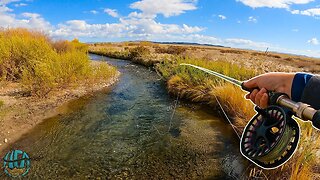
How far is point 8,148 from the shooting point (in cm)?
632

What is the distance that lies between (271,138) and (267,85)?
0.31 metres

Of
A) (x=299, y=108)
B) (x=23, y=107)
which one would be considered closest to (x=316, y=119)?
(x=299, y=108)

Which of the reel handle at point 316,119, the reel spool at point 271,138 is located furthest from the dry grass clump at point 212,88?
the reel handle at point 316,119

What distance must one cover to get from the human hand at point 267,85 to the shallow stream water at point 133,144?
393 cm

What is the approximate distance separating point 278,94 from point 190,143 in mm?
5502

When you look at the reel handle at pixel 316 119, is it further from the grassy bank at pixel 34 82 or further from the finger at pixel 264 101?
the grassy bank at pixel 34 82

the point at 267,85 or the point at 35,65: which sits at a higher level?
the point at 267,85

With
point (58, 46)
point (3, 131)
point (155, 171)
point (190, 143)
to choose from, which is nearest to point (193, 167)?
point (155, 171)

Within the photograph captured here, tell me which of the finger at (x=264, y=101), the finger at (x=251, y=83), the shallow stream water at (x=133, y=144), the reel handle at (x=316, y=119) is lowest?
the shallow stream water at (x=133, y=144)

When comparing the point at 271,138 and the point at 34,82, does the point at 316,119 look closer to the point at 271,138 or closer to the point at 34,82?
the point at 271,138

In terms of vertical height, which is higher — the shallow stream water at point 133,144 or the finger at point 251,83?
the finger at point 251,83

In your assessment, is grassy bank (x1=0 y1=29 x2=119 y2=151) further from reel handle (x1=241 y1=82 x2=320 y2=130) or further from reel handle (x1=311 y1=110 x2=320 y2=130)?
reel handle (x1=311 y1=110 x2=320 y2=130)

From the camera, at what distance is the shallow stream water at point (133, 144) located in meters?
5.46

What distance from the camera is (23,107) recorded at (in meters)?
9.00
